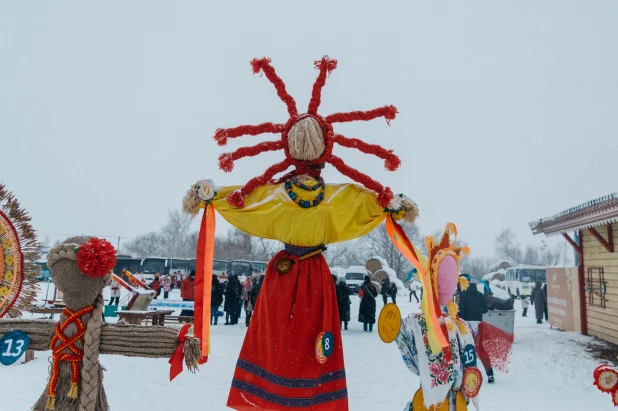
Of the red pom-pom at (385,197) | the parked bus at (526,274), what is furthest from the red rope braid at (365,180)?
the parked bus at (526,274)

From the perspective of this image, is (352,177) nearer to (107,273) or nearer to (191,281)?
(107,273)

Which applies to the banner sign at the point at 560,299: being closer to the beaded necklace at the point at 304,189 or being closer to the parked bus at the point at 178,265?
the beaded necklace at the point at 304,189

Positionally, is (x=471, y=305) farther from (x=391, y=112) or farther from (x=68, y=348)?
(x=68, y=348)

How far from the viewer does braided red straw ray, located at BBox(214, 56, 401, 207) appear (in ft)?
9.78

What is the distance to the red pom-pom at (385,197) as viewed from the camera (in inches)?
113

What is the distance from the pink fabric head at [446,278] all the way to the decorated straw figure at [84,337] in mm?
1894

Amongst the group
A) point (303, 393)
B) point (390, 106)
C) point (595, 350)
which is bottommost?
point (595, 350)

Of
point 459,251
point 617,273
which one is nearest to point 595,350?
point 617,273

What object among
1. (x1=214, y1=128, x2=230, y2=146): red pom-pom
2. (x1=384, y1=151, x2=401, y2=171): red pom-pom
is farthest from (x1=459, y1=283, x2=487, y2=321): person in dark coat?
(x1=214, y1=128, x2=230, y2=146): red pom-pom

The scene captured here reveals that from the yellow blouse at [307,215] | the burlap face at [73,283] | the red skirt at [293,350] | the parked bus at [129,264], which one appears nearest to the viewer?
the burlap face at [73,283]

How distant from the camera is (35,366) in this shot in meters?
6.10

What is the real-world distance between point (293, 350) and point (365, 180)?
1130mm

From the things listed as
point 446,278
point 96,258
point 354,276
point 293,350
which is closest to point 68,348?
point 96,258

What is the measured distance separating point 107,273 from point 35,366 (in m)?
5.04
